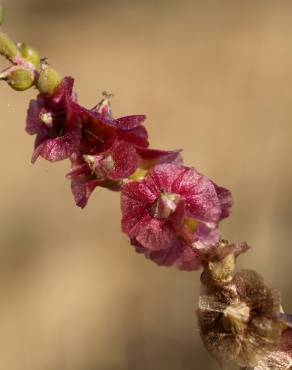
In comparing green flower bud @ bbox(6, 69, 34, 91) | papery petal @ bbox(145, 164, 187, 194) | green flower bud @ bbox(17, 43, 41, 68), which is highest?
green flower bud @ bbox(17, 43, 41, 68)

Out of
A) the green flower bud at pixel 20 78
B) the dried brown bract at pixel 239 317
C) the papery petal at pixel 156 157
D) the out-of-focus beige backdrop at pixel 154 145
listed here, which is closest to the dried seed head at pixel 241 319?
the dried brown bract at pixel 239 317

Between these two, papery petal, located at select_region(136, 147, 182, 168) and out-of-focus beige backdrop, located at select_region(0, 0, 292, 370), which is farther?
out-of-focus beige backdrop, located at select_region(0, 0, 292, 370)

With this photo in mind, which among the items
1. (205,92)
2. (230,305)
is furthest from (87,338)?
(230,305)

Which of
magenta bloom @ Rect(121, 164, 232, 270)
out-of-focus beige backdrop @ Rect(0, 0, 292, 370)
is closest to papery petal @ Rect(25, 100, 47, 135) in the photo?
magenta bloom @ Rect(121, 164, 232, 270)

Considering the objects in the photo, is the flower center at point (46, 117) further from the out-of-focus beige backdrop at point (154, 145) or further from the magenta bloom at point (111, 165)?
the out-of-focus beige backdrop at point (154, 145)

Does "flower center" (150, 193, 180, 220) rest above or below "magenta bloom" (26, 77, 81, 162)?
below

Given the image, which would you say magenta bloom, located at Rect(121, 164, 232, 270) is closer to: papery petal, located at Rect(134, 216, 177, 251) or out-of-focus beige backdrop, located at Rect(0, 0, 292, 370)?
papery petal, located at Rect(134, 216, 177, 251)
